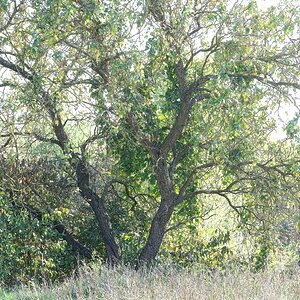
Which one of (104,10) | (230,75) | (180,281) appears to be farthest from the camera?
(230,75)

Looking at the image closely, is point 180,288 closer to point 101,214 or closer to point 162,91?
point 162,91

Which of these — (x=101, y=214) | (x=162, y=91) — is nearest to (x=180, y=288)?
(x=162, y=91)

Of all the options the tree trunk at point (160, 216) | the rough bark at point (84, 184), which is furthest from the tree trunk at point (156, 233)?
the rough bark at point (84, 184)

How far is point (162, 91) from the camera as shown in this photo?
36.8ft

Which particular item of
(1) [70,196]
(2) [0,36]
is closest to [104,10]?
(2) [0,36]

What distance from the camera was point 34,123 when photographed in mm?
11391

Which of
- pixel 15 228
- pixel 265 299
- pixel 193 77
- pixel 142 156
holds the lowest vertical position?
pixel 265 299

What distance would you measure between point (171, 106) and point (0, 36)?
2967mm

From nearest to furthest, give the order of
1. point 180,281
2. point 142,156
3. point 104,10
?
point 180,281
point 104,10
point 142,156

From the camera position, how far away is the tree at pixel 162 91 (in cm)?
1004

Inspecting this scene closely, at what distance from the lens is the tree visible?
1004 cm

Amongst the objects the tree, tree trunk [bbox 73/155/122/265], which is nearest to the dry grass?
the tree

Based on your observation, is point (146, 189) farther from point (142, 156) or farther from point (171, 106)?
point (171, 106)

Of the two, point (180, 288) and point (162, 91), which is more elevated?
point (162, 91)
